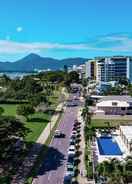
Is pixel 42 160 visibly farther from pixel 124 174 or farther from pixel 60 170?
pixel 124 174

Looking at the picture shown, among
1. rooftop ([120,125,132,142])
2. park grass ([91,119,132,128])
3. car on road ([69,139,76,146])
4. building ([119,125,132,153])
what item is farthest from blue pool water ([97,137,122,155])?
park grass ([91,119,132,128])

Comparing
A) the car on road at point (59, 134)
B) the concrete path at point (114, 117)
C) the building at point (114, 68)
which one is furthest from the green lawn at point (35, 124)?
the building at point (114, 68)

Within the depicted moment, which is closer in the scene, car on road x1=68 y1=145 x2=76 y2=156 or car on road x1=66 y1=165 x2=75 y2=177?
car on road x1=66 y1=165 x2=75 y2=177

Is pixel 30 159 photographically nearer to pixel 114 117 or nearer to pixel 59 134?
pixel 59 134

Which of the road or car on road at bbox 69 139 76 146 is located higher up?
car on road at bbox 69 139 76 146

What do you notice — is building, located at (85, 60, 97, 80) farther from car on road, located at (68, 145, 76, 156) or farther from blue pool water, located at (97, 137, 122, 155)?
car on road, located at (68, 145, 76, 156)

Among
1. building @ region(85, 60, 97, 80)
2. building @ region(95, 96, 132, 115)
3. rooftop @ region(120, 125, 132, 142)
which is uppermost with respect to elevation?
building @ region(85, 60, 97, 80)

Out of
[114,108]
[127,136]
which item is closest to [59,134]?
[127,136]

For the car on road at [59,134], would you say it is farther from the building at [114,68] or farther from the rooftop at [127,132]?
the building at [114,68]

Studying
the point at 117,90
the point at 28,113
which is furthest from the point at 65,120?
the point at 117,90
